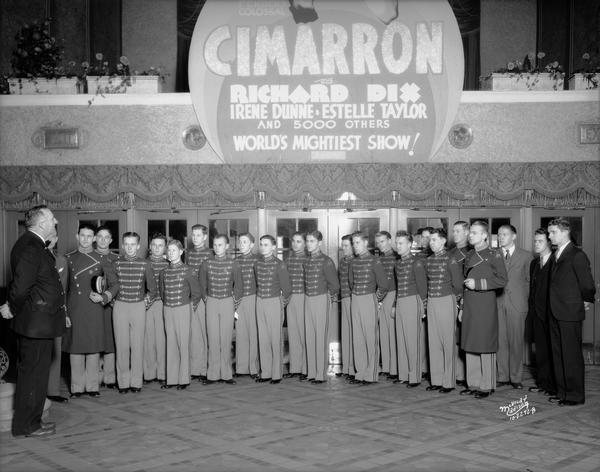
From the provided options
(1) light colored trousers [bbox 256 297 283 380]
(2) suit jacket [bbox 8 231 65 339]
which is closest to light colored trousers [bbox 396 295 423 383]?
(1) light colored trousers [bbox 256 297 283 380]

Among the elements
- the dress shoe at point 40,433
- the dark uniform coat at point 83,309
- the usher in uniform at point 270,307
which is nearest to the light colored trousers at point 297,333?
the usher in uniform at point 270,307

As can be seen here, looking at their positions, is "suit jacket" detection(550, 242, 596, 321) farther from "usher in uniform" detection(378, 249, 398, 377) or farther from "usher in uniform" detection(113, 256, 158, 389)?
"usher in uniform" detection(113, 256, 158, 389)

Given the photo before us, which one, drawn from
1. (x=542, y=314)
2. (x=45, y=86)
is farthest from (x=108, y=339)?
(x=542, y=314)

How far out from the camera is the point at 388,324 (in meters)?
7.77

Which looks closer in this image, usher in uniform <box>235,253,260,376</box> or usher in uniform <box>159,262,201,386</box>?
usher in uniform <box>159,262,201,386</box>

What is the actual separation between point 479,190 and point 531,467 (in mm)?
4982

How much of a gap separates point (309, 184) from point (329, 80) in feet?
4.51

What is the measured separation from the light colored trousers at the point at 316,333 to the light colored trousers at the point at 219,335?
83 centimetres

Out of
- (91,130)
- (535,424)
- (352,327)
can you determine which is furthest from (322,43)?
(535,424)

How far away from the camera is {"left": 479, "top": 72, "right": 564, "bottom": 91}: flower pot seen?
906cm

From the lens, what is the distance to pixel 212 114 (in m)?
9.03

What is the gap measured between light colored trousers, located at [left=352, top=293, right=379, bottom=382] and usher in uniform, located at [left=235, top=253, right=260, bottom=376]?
Result: 3.66ft

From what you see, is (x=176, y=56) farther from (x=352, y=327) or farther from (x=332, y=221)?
(x=352, y=327)

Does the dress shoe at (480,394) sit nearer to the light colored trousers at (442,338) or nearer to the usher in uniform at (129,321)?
the light colored trousers at (442,338)
